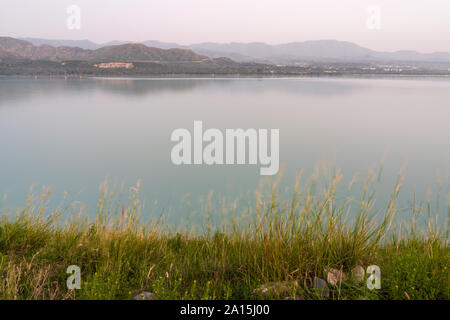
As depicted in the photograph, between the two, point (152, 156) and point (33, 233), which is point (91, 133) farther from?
point (33, 233)

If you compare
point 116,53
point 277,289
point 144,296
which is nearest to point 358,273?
point 277,289

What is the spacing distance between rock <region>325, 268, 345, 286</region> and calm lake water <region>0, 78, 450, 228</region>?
5.51m

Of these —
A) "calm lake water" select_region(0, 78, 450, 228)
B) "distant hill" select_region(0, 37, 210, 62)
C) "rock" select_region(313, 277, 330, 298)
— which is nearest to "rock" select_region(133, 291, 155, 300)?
"rock" select_region(313, 277, 330, 298)

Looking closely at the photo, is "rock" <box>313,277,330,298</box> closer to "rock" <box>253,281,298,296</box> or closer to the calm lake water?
"rock" <box>253,281,298,296</box>

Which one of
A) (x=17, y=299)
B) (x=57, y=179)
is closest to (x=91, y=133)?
(x=57, y=179)

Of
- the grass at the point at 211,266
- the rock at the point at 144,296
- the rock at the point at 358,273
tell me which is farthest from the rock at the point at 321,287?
the rock at the point at 144,296

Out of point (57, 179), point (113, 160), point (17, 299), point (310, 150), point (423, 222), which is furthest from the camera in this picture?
point (310, 150)

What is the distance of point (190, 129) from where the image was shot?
17.7 meters

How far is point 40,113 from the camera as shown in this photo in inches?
848

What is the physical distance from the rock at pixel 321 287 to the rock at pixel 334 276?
51 mm

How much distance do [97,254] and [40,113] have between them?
21.4m

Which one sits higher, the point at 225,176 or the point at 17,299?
the point at 17,299

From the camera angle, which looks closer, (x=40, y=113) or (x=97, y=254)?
(x=97, y=254)

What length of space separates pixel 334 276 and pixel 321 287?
7.0 inches
